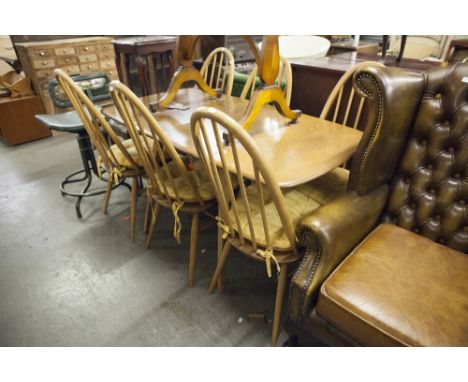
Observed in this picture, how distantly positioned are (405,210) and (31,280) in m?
1.87

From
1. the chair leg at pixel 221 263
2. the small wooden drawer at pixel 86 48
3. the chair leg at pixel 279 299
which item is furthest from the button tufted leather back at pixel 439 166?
the small wooden drawer at pixel 86 48

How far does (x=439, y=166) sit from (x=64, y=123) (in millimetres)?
2041

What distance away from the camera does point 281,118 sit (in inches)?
60.2

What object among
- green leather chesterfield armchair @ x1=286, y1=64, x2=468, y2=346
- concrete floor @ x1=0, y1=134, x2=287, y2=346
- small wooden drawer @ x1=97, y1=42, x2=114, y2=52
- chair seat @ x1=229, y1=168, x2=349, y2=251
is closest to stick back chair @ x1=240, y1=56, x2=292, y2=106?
chair seat @ x1=229, y1=168, x2=349, y2=251

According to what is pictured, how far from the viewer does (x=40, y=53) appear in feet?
9.92

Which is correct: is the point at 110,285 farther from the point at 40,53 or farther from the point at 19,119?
the point at 40,53

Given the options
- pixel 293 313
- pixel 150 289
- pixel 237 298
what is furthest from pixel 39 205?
pixel 293 313

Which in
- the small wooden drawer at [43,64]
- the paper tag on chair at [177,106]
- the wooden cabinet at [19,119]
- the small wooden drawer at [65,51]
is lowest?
the wooden cabinet at [19,119]

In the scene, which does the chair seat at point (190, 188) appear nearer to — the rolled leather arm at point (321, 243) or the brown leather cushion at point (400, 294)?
the rolled leather arm at point (321, 243)

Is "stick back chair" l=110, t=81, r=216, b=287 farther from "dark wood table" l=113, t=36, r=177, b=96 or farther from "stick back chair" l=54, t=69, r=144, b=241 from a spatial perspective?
"dark wood table" l=113, t=36, r=177, b=96

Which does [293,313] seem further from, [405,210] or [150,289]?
[150,289]

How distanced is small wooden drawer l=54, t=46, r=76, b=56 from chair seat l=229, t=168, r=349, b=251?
2.91m

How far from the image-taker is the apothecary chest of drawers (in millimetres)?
3035

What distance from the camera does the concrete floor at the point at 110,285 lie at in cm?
135
